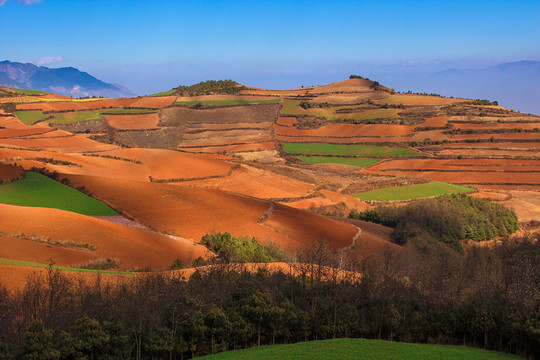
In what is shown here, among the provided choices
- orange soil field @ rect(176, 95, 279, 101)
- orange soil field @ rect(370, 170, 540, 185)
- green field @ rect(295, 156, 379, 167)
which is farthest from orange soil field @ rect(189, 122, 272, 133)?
orange soil field @ rect(370, 170, 540, 185)

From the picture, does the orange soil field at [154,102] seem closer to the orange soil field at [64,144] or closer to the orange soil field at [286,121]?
the orange soil field at [286,121]

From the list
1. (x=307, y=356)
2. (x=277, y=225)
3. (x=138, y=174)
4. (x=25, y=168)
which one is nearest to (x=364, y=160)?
(x=138, y=174)

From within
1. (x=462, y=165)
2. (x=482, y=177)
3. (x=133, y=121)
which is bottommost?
(x=482, y=177)

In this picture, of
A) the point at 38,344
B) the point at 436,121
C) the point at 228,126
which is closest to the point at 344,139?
the point at 436,121

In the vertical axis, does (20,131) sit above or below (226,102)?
below

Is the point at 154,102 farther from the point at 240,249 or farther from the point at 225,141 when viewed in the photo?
the point at 240,249

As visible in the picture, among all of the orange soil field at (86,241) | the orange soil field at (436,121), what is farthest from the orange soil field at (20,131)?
the orange soil field at (436,121)

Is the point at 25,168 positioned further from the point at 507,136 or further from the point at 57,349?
the point at 507,136
